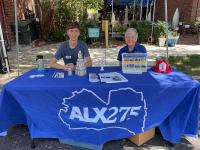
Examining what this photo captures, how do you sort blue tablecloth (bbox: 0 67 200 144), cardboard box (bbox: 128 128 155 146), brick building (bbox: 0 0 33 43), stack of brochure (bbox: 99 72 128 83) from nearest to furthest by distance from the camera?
blue tablecloth (bbox: 0 67 200 144)
stack of brochure (bbox: 99 72 128 83)
cardboard box (bbox: 128 128 155 146)
brick building (bbox: 0 0 33 43)

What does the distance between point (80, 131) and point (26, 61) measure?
5101 mm

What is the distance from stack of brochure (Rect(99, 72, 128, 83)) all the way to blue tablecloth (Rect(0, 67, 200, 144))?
0.28 ft

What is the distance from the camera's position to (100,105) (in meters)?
3.26

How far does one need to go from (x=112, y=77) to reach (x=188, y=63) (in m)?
4.65

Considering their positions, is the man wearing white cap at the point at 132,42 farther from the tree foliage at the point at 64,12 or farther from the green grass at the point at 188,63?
the tree foliage at the point at 64,12

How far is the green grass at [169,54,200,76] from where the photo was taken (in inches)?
269

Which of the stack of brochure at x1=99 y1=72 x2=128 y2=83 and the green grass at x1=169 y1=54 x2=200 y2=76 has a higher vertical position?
the stack of brochure at x1=99 y1=72 x2=128 y2=83

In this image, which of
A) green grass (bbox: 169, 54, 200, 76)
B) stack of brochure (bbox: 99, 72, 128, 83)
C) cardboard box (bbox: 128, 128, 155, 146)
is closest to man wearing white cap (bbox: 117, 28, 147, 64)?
stack of brochure (bbox: 99, 72, 128, 83)

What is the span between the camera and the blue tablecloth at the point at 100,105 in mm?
3201

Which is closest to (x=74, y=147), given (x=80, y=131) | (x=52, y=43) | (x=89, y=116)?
(x=80, y=131)

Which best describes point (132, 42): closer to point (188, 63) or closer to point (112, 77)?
point (112, 77)

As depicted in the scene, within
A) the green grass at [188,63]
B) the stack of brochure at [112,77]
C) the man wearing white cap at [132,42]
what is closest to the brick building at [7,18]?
the green grass at [188,63]

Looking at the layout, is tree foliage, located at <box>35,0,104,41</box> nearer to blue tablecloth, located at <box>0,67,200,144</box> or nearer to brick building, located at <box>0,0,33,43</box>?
brick building, located at <box>0,0,33,43</box>

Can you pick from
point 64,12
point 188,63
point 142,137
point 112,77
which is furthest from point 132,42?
point 64,12
